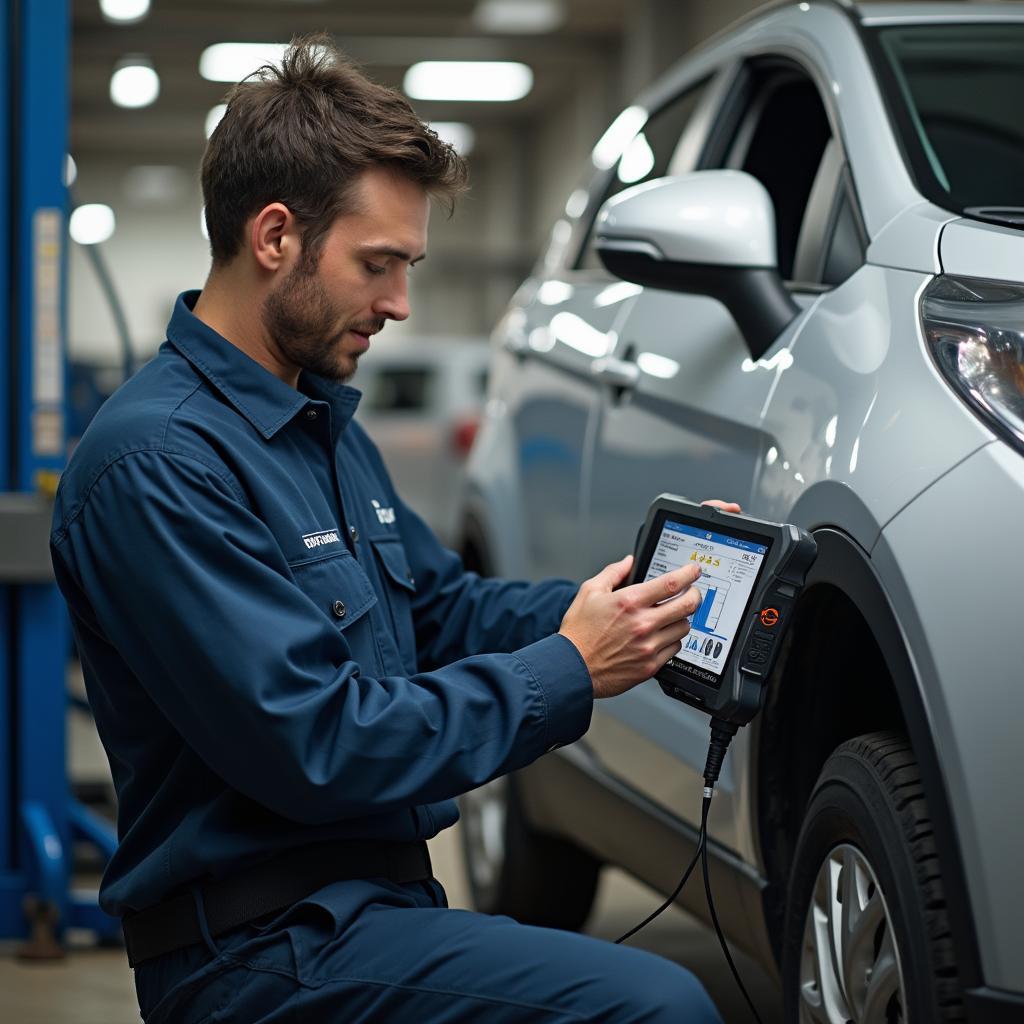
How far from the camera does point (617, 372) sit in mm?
2850

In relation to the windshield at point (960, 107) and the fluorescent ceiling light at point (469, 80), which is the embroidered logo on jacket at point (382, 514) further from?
the fluorescent ceiling light at point (469, 80)

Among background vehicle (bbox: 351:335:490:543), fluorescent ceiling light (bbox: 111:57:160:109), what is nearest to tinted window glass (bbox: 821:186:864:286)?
background vehicle (bbox: 351:335:490:543)

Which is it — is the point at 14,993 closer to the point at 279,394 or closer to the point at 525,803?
the point at 525,803

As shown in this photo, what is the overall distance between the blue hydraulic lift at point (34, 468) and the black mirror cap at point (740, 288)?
1855 mm

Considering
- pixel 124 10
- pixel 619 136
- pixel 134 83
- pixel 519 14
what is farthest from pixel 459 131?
pixel 619 136

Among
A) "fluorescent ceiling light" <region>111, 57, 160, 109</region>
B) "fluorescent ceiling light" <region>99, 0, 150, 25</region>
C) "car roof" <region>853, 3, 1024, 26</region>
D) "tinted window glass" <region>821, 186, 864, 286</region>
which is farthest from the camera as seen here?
"fluorescent ceiling light" <region>111, 57, 160, 109</region>

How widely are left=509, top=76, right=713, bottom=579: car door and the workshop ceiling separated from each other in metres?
11.1

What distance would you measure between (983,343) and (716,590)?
38 centimetres

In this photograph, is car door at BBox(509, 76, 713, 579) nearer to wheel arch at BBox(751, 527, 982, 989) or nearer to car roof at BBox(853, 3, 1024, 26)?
car roof at BBox(853, 3, 1024, 26)

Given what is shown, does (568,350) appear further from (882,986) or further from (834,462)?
(882,986)

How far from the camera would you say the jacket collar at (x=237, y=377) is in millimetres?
1831

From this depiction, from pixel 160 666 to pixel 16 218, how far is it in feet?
8.07

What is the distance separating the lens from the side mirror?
7.45ft

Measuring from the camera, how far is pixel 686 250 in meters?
2.29
